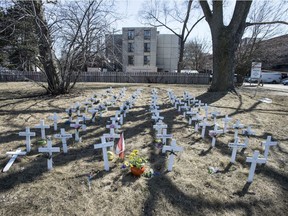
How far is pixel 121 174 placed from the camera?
2.64 m

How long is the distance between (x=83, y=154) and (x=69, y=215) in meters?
1.34

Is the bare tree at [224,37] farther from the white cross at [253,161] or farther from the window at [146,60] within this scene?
the window at [146,60]

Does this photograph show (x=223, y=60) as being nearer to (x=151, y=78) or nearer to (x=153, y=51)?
(x=151, y=78)

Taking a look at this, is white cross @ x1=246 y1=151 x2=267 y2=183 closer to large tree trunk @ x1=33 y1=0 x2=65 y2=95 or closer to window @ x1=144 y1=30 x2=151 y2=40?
large tree trunk @ x1=33 y1=0 x2=65 y2=95

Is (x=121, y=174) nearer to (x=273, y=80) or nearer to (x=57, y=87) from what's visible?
(x=57, y=87)

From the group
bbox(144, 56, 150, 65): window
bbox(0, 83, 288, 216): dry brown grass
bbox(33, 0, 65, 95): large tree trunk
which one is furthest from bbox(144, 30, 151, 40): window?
bbox(0, 83, 288, 216): dry brown grass

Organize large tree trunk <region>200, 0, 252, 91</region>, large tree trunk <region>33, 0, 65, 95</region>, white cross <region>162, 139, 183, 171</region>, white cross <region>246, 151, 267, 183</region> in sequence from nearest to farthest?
white cross <region>246, 151, 267, 183</region> → white cross <region>162, 139, 183, 171</region> → large tree trunk <region>33, 0, 65, 95</region> → large tree trunk <region>200, 0, 252, 91</region>

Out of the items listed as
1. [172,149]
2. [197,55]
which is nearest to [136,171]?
[172,149]

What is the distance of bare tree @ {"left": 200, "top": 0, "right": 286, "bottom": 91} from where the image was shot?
8.92 meters

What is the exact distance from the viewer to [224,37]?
9.08m

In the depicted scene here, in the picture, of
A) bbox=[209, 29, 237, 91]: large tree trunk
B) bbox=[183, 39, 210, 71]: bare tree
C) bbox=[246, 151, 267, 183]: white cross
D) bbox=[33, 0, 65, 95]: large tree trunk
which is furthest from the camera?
bbox=[183, 39, 210, 71]: bare tree

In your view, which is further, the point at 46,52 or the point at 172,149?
the point at 46,52

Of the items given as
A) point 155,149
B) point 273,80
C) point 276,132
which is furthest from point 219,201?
point 273,80

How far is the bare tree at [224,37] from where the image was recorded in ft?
29.3
